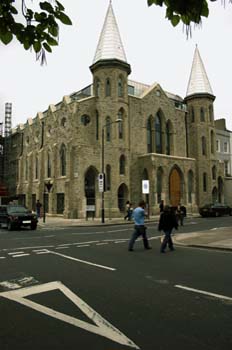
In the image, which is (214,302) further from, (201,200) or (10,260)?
(201,200)

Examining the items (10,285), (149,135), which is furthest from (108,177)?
(10,285)

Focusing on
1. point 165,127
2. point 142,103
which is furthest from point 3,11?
point 165,127

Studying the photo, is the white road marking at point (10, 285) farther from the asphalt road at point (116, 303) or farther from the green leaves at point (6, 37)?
the green leaves at point (6, 37)

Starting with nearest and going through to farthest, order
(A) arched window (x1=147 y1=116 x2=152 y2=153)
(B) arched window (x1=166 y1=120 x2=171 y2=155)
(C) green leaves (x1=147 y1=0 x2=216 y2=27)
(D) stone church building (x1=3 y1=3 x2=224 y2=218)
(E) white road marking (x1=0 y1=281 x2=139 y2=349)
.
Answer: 1. (C) green leaves (x1=147 y1=0 x2=216 y2=27)
2. (E) white road marking (x1=0 y1=281 x2=139 y2=349)
3. (D) stone church building (x1=3 y1=3 x2=224 y2=218)
4. (A) arched window (x1=147 y1=116 x2=152 y2=153)
5. (B) arched window (x1=166 y1=120 x2=171 y2=155)

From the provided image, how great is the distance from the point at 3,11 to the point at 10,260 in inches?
304

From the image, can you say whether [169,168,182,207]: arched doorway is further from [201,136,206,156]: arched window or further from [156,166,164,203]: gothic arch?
[201,136,206,156]: arched window

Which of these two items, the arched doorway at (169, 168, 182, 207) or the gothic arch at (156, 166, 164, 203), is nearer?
the gothic arch at (156, 166, 164, 203)

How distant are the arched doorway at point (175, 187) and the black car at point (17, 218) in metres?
19.3

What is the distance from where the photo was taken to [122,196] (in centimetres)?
3634

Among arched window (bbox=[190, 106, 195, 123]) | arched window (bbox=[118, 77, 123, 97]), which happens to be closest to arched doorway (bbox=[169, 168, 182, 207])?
arched window (bbox=[190, 106, 195, 123])

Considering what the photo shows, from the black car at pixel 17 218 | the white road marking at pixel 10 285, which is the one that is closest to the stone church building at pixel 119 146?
the black car at pixel 17 218

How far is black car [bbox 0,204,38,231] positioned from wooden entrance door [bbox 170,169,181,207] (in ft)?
63.9

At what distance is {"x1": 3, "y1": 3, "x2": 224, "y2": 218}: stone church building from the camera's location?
34219mm

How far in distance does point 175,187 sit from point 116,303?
3391 centimetres
